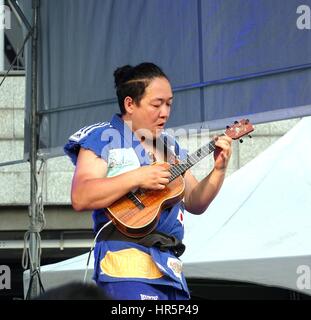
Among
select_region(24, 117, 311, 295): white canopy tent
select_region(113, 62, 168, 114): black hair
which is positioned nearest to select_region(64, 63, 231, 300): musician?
select_region(113, 62, 168, 114): black hair

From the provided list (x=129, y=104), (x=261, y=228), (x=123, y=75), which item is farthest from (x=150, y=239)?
(x=261, y=228)

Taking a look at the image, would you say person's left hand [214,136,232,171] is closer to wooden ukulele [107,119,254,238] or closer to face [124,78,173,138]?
wooden ukulele [107,119,254,238]

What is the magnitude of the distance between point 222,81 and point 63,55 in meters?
1.15

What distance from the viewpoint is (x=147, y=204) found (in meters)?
2.91

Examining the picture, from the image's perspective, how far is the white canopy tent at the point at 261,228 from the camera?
4.33 metres

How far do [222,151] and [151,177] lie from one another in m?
0.28

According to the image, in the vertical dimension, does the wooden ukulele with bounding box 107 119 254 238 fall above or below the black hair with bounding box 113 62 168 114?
below

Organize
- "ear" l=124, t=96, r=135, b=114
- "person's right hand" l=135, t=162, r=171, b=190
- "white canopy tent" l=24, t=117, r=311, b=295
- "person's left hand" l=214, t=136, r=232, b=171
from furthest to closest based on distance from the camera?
1. "white canopy tent" l=24, t=117, r=311, b=295
2. "ear" l=124, t=96, r=135, b=114
3. "person's left hand" l=214, t=136, r=232, b=171
4. "person's right hand" l=135, t=162, r=171, b=190

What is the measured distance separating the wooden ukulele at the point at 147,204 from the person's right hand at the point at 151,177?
0.06 metres

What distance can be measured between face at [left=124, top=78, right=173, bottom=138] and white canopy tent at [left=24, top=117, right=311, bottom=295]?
1472 mm

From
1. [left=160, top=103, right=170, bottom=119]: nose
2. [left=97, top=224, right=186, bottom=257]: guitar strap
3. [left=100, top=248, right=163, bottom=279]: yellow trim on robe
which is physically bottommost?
[left=100, top=248, right=163, bottom=279]: yellow trim on robe

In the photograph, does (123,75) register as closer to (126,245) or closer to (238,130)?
(238,130)

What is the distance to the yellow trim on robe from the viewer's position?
2.89m

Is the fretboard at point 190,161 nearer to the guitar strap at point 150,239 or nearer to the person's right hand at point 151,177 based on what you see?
the person's right hand at point 151,177
